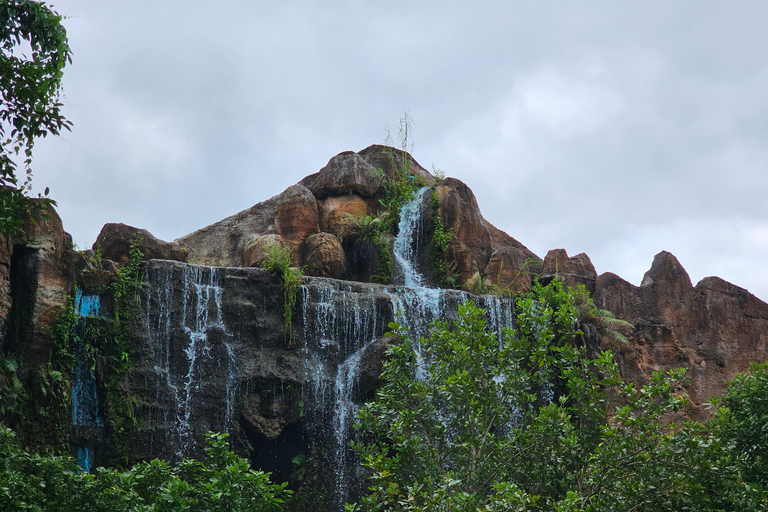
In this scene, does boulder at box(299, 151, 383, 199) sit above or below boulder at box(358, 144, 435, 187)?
below

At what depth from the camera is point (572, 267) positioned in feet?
76.5

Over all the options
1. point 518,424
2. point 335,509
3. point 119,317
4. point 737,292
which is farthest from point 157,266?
point 737,292

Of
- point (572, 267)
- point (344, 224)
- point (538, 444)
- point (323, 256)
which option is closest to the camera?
point (538, 444)

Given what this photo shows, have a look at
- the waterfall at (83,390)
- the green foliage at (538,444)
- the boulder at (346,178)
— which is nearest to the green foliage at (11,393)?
the waterfall at (83,390)

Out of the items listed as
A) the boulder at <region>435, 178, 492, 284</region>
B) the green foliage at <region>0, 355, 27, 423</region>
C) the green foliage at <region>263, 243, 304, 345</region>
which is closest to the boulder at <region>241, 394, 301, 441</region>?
the green foliage at <region>263, 243, 304, 345</region>

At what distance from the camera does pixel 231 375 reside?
17000 mm

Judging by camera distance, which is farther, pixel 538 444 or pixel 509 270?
pixel 509 270

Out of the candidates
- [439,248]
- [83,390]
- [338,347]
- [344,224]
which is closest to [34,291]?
[83,390]

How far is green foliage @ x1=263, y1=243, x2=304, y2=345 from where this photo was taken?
1789cm

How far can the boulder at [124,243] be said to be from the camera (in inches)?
734

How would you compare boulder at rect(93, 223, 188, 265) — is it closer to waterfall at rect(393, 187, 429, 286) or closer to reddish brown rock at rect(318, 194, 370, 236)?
reddish brown rock at rect(318, 194, 370, 236)

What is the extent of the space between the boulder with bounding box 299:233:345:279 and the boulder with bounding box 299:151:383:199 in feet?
9.35

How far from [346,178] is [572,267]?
7.75 meters

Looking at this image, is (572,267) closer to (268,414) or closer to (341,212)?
(341,212)
